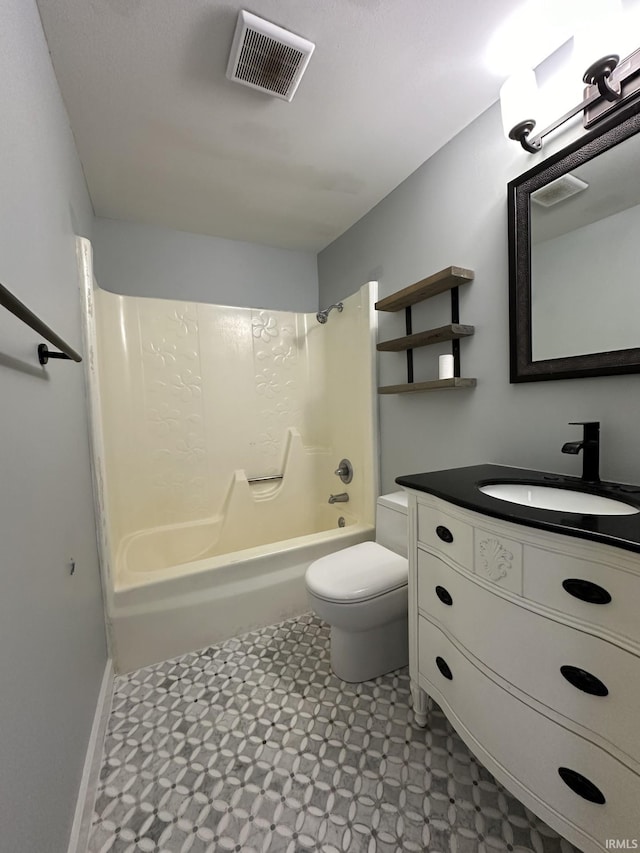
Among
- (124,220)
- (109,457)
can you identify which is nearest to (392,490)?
(109,457)

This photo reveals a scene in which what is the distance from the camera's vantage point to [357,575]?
1431 mm

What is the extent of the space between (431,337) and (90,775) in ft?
6.49

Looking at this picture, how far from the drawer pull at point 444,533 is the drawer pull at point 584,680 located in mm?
374

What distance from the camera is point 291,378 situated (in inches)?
103

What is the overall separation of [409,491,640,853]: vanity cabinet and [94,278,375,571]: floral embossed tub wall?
118 cm

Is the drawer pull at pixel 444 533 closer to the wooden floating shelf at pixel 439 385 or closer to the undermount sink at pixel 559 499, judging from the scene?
the undermount sink at pixel 559 499

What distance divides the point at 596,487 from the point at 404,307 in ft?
3.98

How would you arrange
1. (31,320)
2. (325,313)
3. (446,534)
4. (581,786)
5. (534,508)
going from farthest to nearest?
(325,313) < (446,534) < (534,508) < (581,786) < (31,320)

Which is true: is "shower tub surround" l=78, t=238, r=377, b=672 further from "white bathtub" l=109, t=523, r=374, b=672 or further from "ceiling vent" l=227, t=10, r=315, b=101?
"ceiling vent" l=227, t=10, r=315, b=101

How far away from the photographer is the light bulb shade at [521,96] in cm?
→ 116

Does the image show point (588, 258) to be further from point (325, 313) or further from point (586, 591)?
point (325, 313)

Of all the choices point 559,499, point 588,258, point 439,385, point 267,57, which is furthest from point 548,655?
point 267,57

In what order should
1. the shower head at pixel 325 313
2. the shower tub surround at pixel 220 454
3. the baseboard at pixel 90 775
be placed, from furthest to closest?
1. the shower head at pixel 325 313
2. the shower tub surround at pixel 220 454
3. the baseboard at pixel 90 775

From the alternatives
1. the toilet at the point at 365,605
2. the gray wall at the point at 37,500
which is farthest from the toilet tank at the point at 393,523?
the gray wall at the point at 37,500
